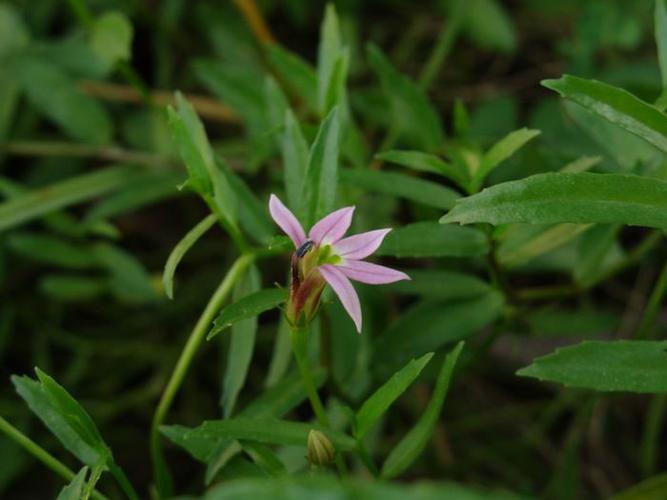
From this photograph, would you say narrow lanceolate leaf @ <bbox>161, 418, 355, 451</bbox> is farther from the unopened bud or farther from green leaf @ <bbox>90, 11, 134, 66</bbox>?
green leaf @ <bbox>90, 11, 134, 66</bbox>

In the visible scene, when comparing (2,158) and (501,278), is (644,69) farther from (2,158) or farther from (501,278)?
(2,158)

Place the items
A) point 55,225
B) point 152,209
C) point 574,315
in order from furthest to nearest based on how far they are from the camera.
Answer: point 152,209
point 55,225
point 574,315

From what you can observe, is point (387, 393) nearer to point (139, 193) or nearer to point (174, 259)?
point (174, 259)

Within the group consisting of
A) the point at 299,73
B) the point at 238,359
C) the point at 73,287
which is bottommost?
the point at 73,287

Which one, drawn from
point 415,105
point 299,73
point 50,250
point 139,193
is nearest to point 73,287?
point 50,250

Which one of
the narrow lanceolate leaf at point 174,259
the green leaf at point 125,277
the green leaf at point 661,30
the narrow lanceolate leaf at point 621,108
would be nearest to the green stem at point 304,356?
the narrow lanceolate leaf at point 174,259

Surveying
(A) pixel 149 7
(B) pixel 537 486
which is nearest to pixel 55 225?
(A) pixel 149 7

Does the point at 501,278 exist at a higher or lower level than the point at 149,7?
lower
